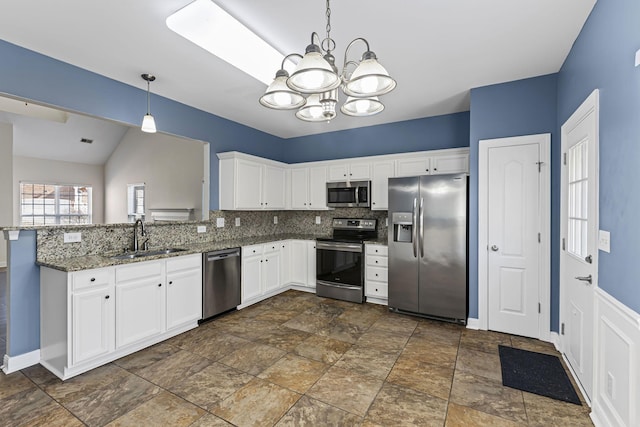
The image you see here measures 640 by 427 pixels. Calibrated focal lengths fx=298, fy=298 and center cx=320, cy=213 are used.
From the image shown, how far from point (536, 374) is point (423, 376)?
92cm

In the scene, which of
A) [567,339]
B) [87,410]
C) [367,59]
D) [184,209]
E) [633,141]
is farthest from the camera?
[184,209]

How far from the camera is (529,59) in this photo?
2719 millimetres

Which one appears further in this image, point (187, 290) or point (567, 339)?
point (187, 290)

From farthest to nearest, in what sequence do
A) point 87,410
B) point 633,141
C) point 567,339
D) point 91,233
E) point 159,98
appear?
point 159,98
point 91,233
point 567,339
point 87,410
point 633,141

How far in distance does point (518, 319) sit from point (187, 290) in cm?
355

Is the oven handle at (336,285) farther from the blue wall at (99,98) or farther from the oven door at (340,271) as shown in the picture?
the blue wall at (99,98)

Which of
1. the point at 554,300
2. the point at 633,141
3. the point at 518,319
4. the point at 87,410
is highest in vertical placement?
the point at 633,141

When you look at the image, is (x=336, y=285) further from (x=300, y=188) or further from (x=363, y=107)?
(x=363, y=107)

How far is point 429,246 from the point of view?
3.61m

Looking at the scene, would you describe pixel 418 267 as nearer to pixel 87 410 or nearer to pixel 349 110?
pixel 349 110

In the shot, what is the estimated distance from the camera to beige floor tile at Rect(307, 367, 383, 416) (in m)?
2.03

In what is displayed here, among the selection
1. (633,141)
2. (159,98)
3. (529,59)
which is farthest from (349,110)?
(159,98)

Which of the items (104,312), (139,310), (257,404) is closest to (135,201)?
(139,310)

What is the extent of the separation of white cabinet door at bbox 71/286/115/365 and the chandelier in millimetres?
2107
